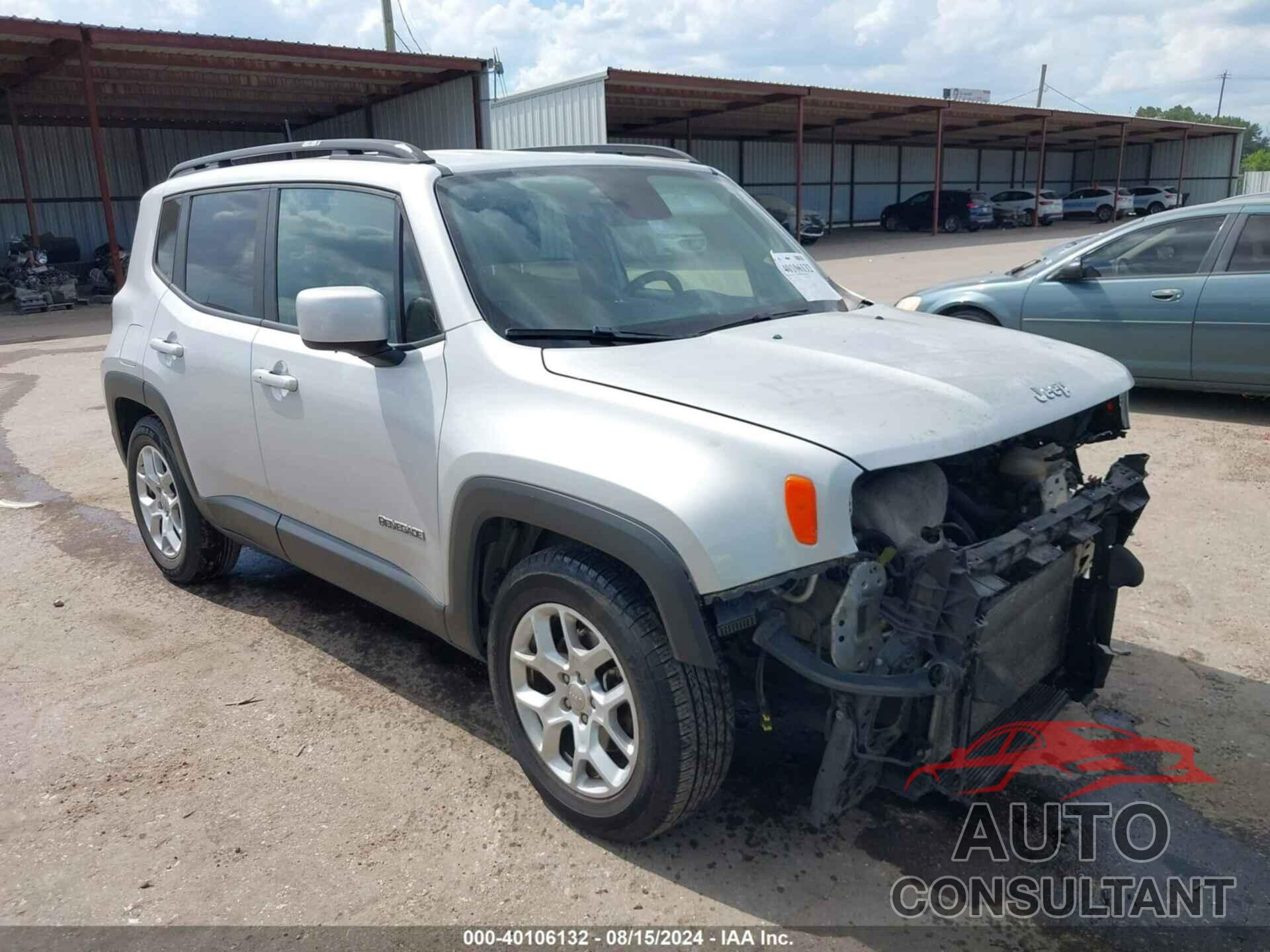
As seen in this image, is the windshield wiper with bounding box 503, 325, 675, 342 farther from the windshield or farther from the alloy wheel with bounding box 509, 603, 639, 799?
the alloy wheel with bounding box 509, 603, 639, 799

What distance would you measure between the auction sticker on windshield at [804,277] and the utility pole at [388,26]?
31.2 meters

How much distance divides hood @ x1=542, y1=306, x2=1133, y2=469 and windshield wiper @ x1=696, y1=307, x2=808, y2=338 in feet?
0.14

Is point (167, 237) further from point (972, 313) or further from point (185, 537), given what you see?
point (972, 313)

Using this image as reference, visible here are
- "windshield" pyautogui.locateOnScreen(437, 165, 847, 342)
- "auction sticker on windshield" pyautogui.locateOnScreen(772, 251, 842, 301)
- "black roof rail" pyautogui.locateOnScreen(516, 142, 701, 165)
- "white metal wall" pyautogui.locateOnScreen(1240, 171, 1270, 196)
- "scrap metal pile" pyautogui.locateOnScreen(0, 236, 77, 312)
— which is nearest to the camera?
"windshield" pyautogui.locateOnScreen(437, 165, 847, 342)

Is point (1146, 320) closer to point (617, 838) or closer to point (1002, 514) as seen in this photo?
point (1002, 514)

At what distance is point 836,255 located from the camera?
27.0 meters

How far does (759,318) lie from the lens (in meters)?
3.51

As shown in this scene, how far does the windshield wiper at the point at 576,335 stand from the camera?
3057 mm

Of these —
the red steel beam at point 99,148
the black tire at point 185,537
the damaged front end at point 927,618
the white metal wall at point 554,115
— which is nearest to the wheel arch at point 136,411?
the black tire at point 185,537

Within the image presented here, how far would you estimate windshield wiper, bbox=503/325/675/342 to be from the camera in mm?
3057

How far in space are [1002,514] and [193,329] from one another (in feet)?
11.0

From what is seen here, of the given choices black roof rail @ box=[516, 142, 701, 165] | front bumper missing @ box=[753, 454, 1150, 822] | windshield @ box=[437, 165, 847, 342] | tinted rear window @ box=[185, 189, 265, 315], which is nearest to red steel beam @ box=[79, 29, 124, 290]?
tinted rear window @ box=[185, 189, 265, 315]

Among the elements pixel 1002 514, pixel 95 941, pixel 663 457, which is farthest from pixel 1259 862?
pixel 95 941

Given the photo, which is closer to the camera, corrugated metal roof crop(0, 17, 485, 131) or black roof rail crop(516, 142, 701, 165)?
black roof rail crop(516, 142, 701, 165)
